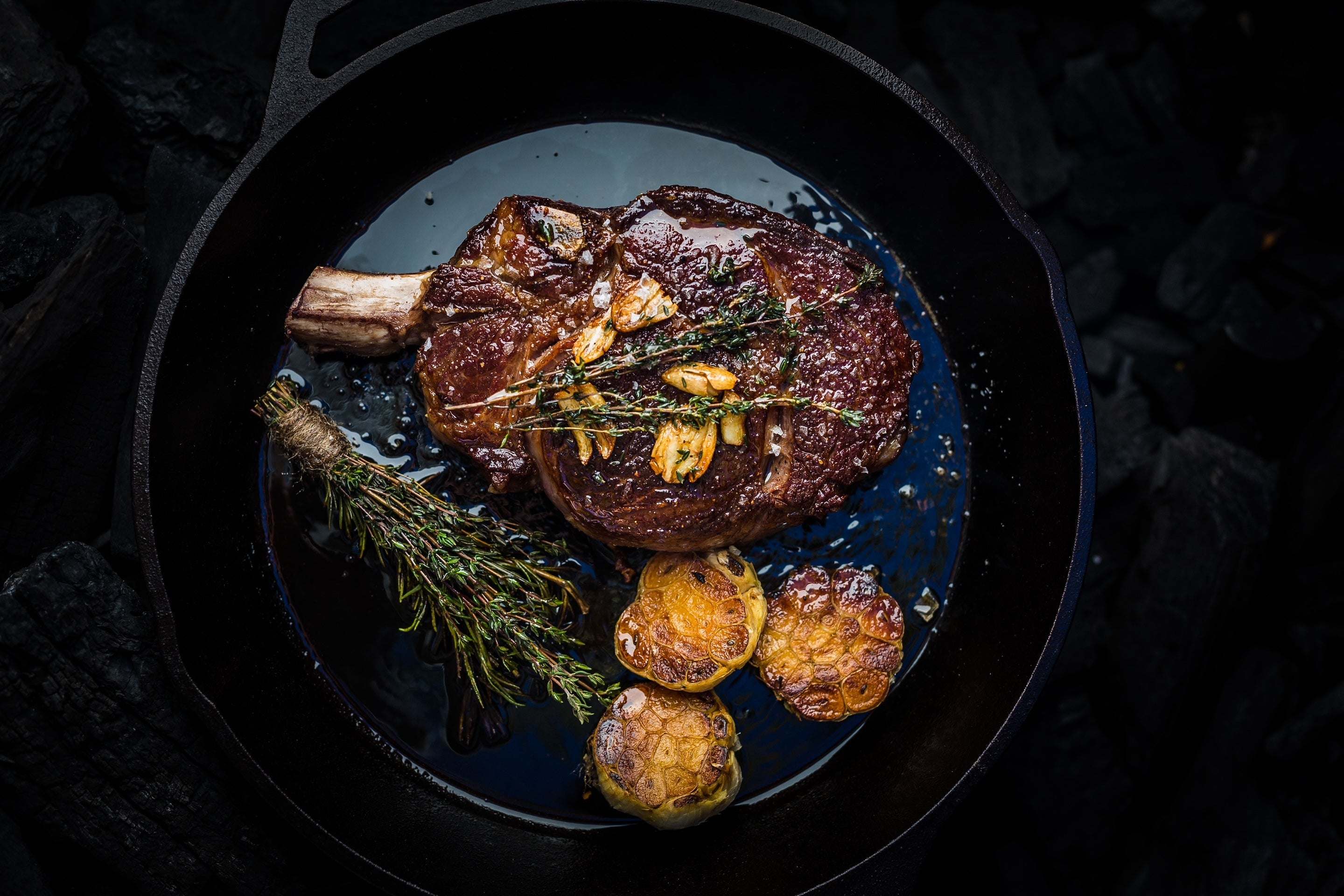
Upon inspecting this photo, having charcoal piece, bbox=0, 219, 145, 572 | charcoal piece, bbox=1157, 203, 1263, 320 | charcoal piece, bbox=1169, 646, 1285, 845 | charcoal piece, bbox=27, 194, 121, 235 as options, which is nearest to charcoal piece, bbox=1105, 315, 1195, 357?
charcoal piece, bbox=1157, 203, 1263, 320

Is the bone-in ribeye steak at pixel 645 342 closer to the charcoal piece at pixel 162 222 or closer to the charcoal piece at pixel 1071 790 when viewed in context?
the charcoal piece at pixel 162 222

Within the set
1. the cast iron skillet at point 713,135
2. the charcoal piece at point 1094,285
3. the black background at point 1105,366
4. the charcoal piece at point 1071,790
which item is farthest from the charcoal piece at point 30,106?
the charcoal piece at point 1071,790

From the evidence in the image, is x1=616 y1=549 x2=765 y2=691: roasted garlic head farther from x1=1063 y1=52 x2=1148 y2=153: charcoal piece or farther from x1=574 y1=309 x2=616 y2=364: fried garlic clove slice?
x1=1063 y1=52 x2=1148 y2=153: charcoal piece

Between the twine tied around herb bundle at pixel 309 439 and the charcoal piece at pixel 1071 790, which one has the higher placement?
the twine tied around herb bundle at pixel 309 439

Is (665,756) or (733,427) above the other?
Answer: (733,427)

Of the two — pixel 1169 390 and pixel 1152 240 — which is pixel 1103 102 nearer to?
pixel 1152 240

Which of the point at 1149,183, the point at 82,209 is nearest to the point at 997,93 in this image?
the point at 1149,183
